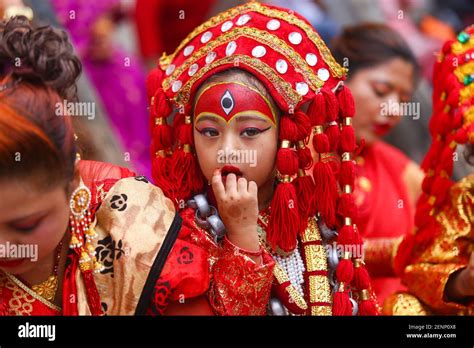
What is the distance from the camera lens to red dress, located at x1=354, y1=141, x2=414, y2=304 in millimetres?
3037

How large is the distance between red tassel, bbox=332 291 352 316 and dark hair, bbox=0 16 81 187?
0.73 metres

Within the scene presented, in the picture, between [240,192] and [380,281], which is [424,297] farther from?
[240,192]

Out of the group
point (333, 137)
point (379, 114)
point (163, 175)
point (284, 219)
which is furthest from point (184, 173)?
point (379, 114)

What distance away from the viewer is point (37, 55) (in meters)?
2.10

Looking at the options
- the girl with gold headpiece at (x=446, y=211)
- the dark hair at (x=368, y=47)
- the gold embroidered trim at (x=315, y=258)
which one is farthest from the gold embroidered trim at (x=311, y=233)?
the dark hair at (x=368, y=47)

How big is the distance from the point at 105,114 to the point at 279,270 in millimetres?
1627

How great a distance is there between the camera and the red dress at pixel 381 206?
304cm

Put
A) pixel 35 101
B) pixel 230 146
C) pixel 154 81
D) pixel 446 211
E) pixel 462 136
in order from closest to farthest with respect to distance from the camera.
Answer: pixel 35 101 → pixel 230 146 → pixel 154 81 → pixel 462 136 → pixel 446 211

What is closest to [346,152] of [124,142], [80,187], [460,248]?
[460,248]

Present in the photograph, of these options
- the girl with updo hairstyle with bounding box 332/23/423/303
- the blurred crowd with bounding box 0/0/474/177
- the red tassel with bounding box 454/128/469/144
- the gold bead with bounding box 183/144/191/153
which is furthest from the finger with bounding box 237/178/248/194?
the blurred crowd with bounding box 0/0/474/177

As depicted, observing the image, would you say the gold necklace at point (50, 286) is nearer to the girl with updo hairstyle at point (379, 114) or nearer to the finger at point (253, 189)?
the finger at point (253, 189)

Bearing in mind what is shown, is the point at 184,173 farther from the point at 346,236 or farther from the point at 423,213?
the point at 423,213

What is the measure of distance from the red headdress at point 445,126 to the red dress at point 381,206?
0.62 ft

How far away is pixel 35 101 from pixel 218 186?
479 millimetres
